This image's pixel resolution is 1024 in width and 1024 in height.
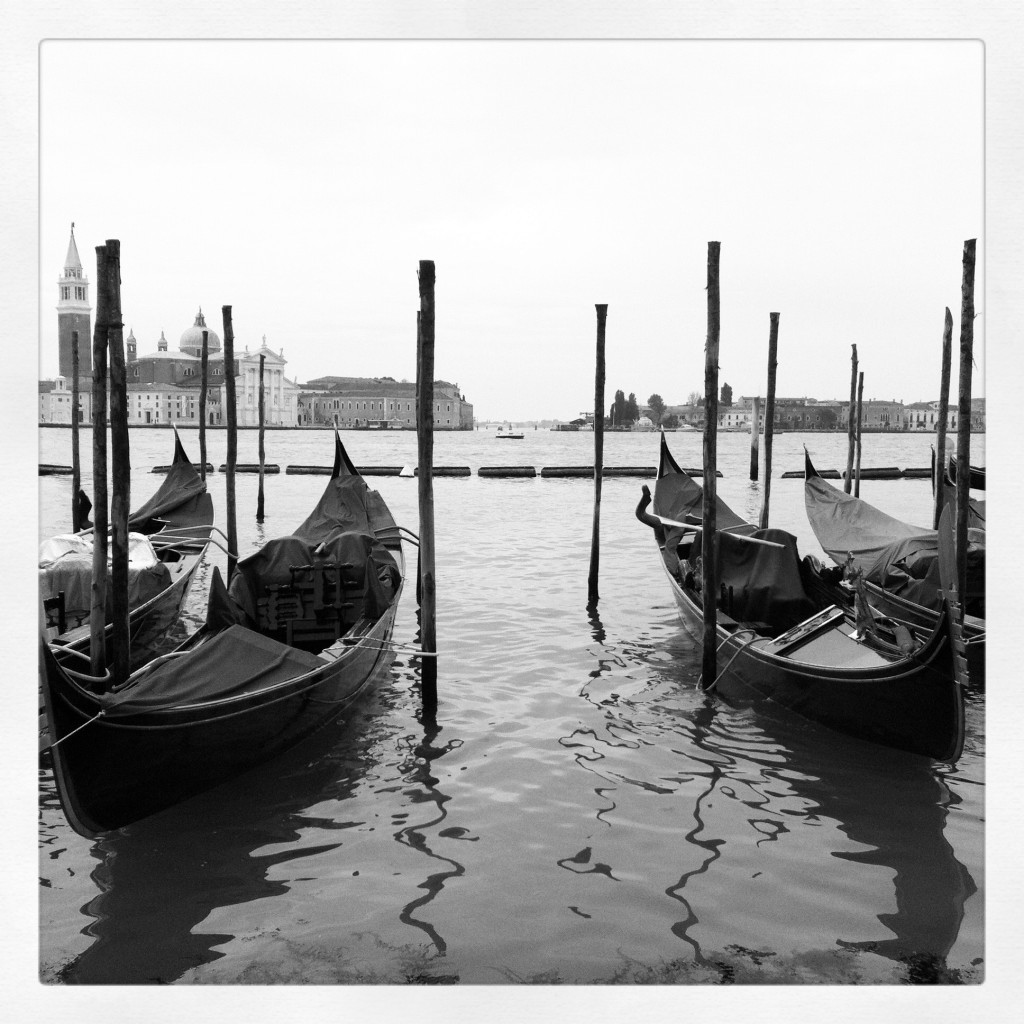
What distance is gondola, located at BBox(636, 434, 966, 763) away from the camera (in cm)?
334

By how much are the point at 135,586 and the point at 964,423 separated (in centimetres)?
422

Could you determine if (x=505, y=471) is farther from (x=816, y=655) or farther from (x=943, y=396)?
(x=816, y=655)

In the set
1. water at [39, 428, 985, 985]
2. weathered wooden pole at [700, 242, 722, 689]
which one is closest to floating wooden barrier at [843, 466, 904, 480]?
water at [39, 428, 985, 985]

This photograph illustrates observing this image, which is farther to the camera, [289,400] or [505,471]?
[289,400]

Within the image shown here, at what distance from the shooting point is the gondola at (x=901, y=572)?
474 centimetres

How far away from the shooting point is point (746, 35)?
2.09m

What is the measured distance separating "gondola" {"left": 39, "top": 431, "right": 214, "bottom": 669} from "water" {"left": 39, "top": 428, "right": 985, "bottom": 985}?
1.09 metres

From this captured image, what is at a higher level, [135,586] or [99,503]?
[99,503]

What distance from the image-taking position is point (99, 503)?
359 centimetres

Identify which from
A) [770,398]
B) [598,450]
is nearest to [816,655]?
[598,450]

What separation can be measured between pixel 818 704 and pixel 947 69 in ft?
7.90

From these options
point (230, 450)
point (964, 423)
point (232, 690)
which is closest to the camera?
point (232, 690)
